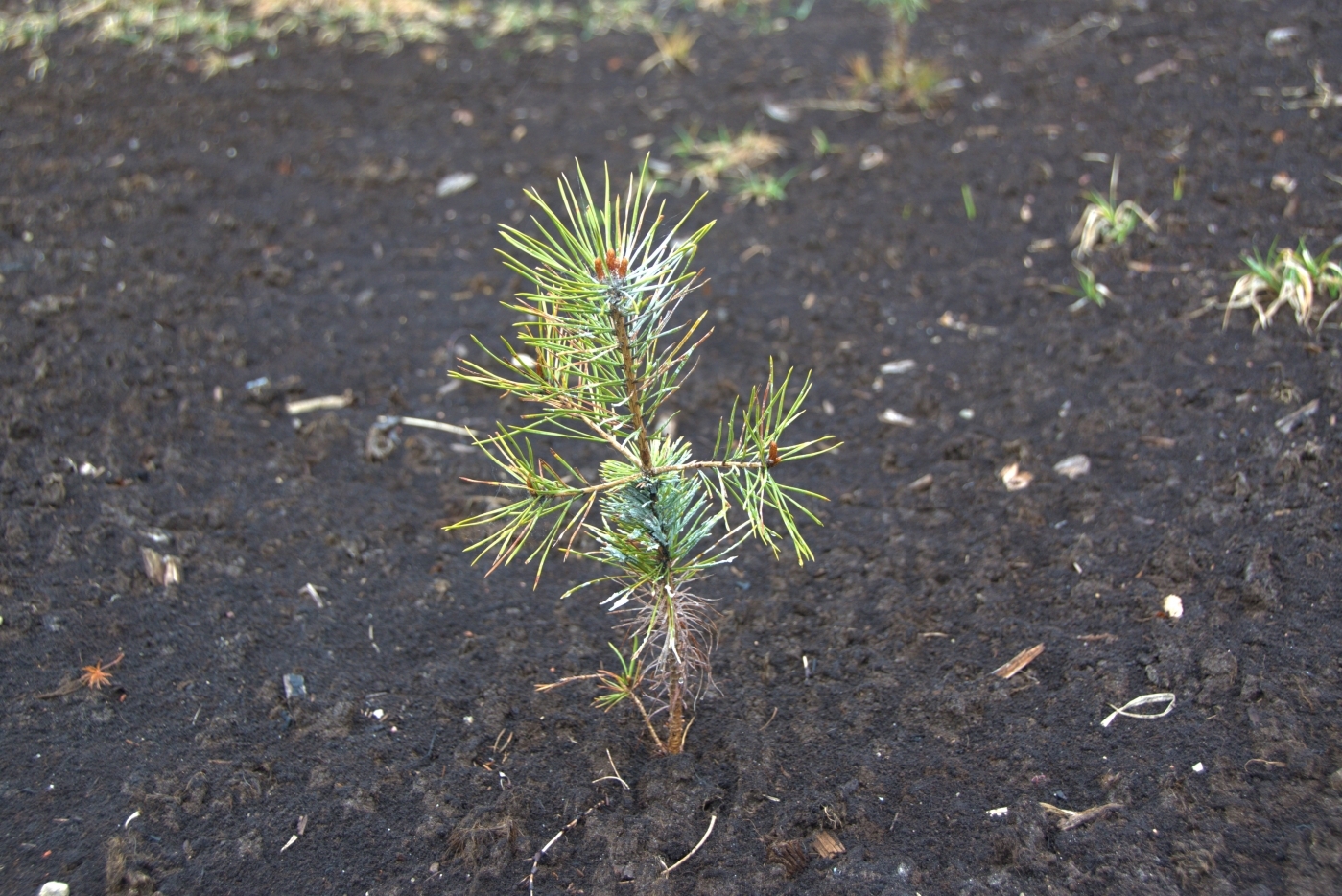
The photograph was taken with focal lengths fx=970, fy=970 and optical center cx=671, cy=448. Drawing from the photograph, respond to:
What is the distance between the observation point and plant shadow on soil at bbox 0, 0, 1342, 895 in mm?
1870

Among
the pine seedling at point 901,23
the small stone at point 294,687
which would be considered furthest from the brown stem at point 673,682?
the pine seedling at point 901,23

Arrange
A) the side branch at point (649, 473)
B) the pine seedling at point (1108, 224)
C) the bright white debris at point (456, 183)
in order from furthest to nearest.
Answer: the bright white debris at point (456, 183) < the pine seedling at point (1108, 224) < the side branch at point (649, 473)

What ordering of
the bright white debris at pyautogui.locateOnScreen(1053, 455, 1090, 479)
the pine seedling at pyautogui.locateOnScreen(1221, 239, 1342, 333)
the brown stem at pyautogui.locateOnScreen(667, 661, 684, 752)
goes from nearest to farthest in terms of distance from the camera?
1. the brown stem at pyautogui.locateOnScreen(667, 661, 684, 752)
2. the bright white debris at pyautogui.locateOnScreen(1053, 455, 1090, 479)
3. the pine seedling at pyautogui.locateOnScreen(1221, 239, 1342, 333)

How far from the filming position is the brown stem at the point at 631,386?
1.58 m

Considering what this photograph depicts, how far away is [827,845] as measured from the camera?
186 cm

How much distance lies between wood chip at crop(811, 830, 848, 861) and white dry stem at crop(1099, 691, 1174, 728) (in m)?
0.62

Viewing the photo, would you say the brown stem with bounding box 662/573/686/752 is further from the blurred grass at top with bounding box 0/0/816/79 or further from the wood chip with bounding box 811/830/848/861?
the blurred grass at top with bounding box 0/0/816/79

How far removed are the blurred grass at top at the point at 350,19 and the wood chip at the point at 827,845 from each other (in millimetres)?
4974

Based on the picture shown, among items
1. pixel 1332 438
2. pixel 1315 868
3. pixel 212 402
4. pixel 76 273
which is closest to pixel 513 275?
pixel 212 402

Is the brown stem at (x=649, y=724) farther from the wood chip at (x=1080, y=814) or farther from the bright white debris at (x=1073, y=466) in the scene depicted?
the bright white debris at (x=1073, y=466)

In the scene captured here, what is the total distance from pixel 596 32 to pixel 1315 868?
5.52 m

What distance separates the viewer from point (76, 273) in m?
3.56

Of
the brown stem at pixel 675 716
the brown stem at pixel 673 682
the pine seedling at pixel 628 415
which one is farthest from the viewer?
the brown stem at pixel 675 716

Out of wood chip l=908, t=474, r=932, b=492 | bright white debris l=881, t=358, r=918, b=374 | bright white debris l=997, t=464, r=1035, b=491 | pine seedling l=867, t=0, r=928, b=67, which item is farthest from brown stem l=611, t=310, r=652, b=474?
pine seedling l=867, t=0, r=928, b=67
